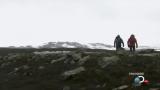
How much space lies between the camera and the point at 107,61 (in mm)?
35219

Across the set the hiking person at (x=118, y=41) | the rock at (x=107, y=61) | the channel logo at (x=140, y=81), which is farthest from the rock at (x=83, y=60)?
the channel logo at (x=140, y=81)

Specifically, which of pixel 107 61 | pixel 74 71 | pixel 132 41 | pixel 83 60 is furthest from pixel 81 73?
pixel 132 41

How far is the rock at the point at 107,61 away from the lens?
3461 centimetres

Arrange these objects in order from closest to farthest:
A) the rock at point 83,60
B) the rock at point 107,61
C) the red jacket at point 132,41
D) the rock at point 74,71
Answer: the rock at point 74,71, the rock at point 107,61, the rock at point 83,60, the red jacket at point 132,41

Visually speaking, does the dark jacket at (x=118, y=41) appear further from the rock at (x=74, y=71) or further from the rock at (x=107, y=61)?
the rock at (x=74, y=71)

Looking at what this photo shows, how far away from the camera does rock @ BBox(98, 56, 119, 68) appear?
3461 cm

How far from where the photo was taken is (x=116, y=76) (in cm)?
3089

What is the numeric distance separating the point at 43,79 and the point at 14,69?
25.5 ft

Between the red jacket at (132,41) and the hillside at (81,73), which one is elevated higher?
the red jacket at (132,41)

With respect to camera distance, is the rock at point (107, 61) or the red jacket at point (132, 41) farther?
the red jacket at point (132, 41)

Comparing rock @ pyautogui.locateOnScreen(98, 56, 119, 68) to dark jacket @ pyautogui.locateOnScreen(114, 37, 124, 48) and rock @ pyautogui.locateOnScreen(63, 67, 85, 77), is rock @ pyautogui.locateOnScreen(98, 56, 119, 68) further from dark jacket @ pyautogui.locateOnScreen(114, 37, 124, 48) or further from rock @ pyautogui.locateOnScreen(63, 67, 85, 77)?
dark jacket @ pyautogui.locateOnScreen(114, 37, 124, 48)

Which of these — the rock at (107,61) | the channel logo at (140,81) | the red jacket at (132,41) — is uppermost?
the red jacket at (132,41)

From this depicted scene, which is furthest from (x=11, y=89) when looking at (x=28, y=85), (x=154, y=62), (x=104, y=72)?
(x=154, y=62)

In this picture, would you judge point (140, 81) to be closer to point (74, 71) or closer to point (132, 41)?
point (74, 71)
